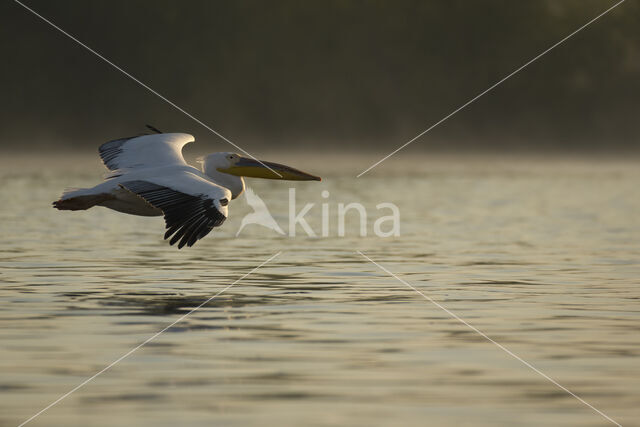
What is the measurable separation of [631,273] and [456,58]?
418 ft

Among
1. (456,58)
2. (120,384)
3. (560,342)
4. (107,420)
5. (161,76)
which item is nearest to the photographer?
(107,420)

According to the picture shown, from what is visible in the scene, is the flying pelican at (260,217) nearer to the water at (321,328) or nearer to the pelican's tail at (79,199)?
the water at (321,328)

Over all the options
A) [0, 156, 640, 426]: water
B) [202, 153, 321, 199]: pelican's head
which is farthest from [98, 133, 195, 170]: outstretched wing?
[0, 156, 640, 426]: water

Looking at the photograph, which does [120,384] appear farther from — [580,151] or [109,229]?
[580,151]

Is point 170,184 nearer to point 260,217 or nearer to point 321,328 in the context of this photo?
point 321,328

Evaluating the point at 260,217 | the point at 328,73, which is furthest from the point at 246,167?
the point at 328,73

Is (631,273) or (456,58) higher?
(456,58)

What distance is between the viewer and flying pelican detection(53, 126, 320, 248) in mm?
12094

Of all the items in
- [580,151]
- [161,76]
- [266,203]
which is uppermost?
[161,76]

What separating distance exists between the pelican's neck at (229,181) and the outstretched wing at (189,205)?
5.05 feet

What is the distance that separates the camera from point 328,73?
13425 cm

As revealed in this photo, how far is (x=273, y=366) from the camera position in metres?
9.14

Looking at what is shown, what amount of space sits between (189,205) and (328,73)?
123 metres

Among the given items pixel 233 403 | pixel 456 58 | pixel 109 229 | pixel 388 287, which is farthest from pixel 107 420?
pixel 456 58
